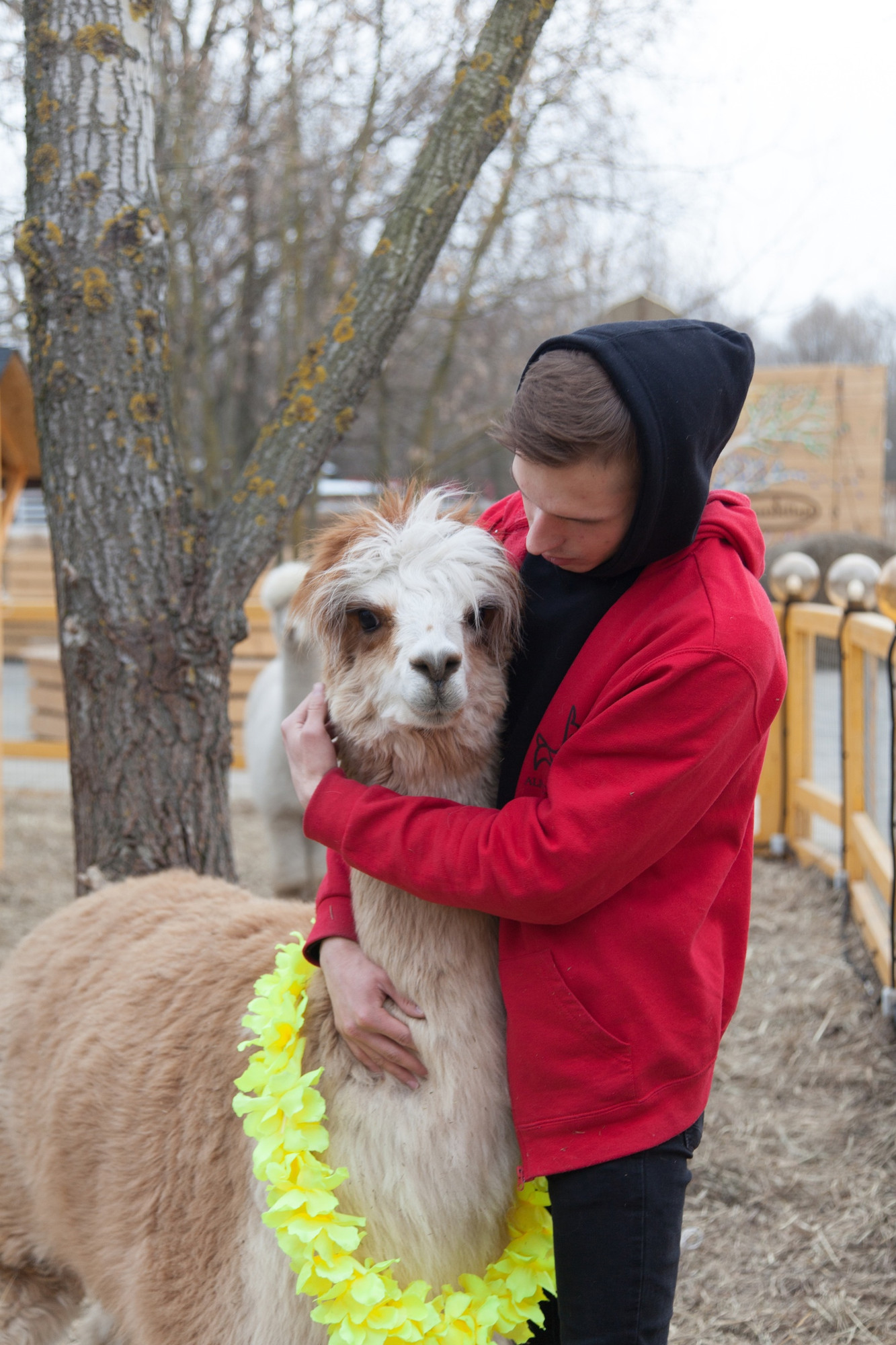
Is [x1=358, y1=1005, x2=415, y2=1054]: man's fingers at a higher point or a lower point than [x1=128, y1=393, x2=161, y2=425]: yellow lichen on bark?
lower

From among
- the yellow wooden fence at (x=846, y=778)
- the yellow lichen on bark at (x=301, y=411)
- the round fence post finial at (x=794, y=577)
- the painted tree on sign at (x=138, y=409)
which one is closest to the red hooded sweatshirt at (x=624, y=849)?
the painted tree on sign at (x=138, y=409)

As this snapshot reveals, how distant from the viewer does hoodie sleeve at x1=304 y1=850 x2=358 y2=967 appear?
5.54 ft

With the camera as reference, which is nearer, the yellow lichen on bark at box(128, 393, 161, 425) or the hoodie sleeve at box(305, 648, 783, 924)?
the hoodie sleeve at box(305, 648, 783, 924)

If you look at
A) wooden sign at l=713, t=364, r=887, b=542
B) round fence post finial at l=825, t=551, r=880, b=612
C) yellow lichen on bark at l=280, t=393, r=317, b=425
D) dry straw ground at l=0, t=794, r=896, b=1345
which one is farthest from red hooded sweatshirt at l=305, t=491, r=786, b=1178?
wooden sign at l=713, t=364, r=887, b=542

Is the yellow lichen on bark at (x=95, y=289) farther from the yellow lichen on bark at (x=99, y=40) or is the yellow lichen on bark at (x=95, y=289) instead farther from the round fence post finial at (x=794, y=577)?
the round fence post finial at (x=794, y=577)

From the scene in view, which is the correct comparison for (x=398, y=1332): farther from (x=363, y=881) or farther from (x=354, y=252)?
(x=354, y=252)

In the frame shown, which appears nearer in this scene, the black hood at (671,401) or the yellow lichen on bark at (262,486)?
the black hood at (671,401)

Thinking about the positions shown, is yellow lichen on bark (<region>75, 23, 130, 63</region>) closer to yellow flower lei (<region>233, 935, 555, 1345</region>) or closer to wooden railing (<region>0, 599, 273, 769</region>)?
yellow flower lei (<region>233, 935, 555, 1345</region>)

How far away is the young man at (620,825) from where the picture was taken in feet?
4.39

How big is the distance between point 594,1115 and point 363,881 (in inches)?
19.2

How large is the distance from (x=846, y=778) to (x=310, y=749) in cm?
354

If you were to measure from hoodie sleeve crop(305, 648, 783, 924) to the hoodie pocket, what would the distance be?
0.34 ft

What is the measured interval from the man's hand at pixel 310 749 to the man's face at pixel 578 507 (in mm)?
448

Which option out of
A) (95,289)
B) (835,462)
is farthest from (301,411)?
(835,462)
